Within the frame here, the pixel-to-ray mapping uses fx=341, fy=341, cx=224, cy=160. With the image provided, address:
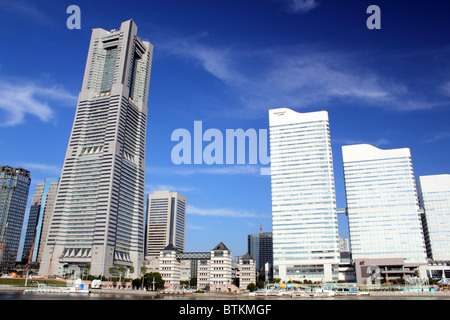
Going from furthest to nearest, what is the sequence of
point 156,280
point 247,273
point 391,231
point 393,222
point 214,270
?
point 393,222 → point 391,231 → point 247,273 → point 214,270 → point 156,280

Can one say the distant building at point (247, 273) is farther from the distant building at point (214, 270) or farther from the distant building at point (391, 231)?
the distant building at point (391, 231)

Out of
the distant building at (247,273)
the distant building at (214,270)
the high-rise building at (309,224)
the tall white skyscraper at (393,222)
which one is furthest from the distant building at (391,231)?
the distant building at (214,270)

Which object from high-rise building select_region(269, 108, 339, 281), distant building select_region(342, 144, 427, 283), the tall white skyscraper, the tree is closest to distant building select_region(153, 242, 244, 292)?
the tree

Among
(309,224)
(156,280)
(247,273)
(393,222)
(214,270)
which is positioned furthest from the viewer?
(393,222)

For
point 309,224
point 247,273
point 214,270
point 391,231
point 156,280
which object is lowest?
point 156,280

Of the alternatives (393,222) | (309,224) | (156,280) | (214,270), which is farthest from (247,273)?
(393,222)

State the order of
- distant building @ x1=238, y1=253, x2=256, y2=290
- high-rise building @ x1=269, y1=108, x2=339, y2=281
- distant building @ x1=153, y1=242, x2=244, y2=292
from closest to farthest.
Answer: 1. distant building @ x1=153, y1=242, x2=244, y2=292
2. distant building @ x1=238, y1=253, x2=256, y2=290
3. high-rise building @ x1=269, y1=108, x2=339, y2=281

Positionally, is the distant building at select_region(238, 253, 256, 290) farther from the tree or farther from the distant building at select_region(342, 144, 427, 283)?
the distant building at select_region(342, 144, 427, 283)

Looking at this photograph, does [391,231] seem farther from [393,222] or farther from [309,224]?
[309,224]

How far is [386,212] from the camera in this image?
196 m

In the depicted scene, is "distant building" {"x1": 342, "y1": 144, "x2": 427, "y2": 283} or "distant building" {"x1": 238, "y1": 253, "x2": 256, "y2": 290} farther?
"distant building" {"x1": 342, "y1": 144, "x2": 427, "y2": 283}
